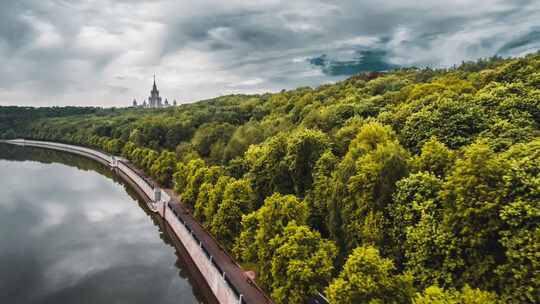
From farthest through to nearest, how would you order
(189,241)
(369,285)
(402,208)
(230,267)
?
1. (189,241)
2. (230,267)
3. (402,208)
4. (369,285)

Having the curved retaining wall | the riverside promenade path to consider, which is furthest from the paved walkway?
the curved retaining wall

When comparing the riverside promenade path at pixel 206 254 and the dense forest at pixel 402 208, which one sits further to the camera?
the riverside promenade path at pixel 206 254

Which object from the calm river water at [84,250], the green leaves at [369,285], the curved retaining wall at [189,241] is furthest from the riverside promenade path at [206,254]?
the green leaves at [369,285]

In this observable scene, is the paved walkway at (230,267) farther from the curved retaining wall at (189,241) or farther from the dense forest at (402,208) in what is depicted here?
the dense forest at (402,208)

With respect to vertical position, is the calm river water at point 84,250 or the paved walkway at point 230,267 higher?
the paved walkway at point 230,267

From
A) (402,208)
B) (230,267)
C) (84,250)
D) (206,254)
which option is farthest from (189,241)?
Answer: (402,208)

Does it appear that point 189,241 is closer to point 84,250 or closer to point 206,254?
point 206,254

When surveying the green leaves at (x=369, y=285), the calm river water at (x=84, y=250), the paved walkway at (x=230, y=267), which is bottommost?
the calm river water at (x=84, y=250)

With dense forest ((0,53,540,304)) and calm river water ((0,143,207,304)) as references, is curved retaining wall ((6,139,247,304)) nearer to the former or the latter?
calm river water ((0,143,207,304))
